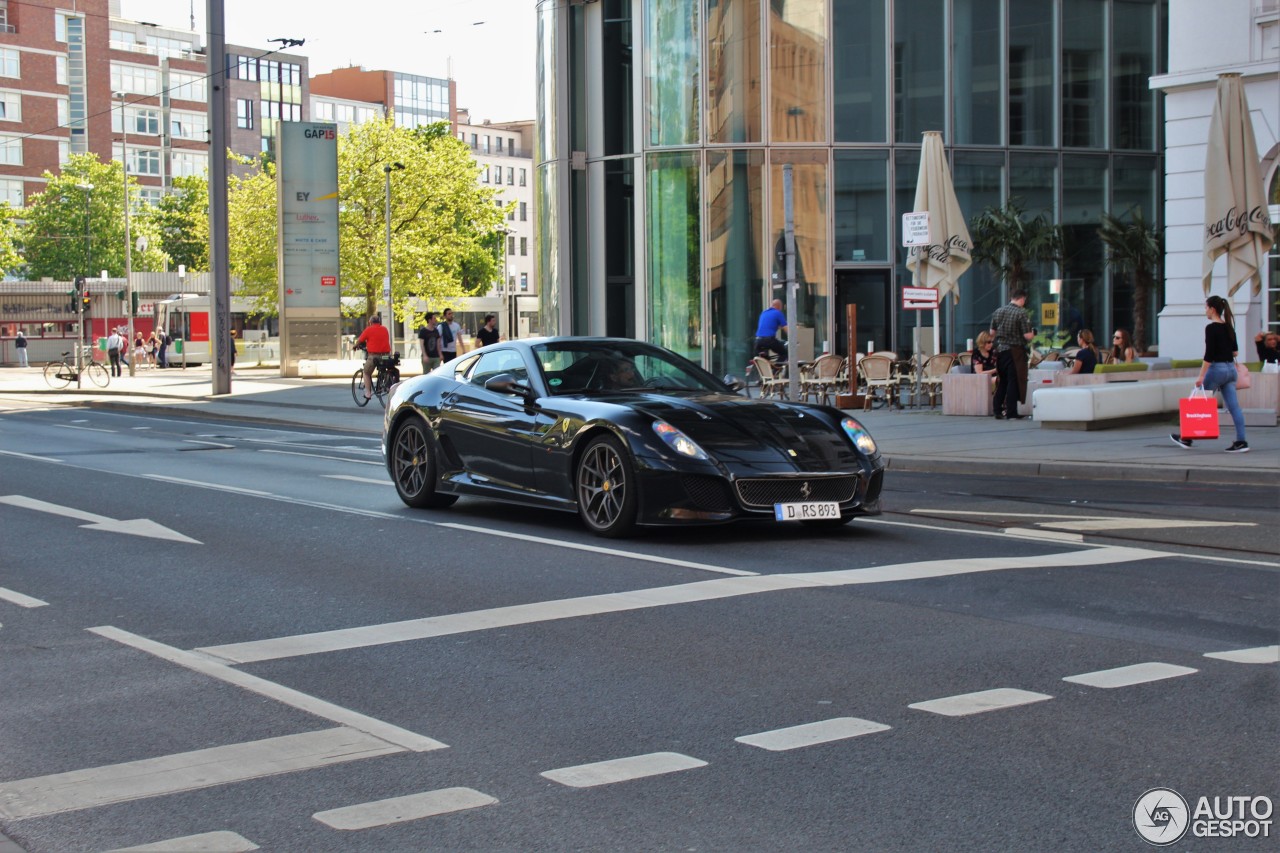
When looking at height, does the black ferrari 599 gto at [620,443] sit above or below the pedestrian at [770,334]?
below

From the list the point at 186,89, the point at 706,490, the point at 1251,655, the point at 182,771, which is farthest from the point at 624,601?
the point at 186,89

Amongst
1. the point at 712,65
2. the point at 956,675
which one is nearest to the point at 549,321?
the point at 712,65

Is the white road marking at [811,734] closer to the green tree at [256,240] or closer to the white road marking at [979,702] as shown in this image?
the white road marking at [979,702]

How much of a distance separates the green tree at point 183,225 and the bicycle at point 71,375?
56.1 meters

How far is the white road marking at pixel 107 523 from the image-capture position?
11.1 m

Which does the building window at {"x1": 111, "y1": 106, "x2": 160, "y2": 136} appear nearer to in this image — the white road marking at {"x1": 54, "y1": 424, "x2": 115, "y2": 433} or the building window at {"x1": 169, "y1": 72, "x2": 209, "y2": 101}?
the building window at {"x1": 169, "y1": 72, "x2": 209, "y2": 101}

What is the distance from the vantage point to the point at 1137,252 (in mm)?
31438

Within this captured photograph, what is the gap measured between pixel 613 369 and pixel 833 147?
21.2m

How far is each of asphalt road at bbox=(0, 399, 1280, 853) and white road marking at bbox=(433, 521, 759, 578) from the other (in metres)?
0.05

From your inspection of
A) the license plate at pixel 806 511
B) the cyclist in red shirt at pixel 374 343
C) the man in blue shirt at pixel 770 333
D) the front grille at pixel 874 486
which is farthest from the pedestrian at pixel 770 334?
the license plate at pixel 806 511

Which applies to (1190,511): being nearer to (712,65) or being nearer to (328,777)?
(328,777)

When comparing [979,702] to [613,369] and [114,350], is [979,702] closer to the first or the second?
[613,369]

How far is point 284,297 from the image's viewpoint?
44938mm

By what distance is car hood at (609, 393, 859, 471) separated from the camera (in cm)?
999
